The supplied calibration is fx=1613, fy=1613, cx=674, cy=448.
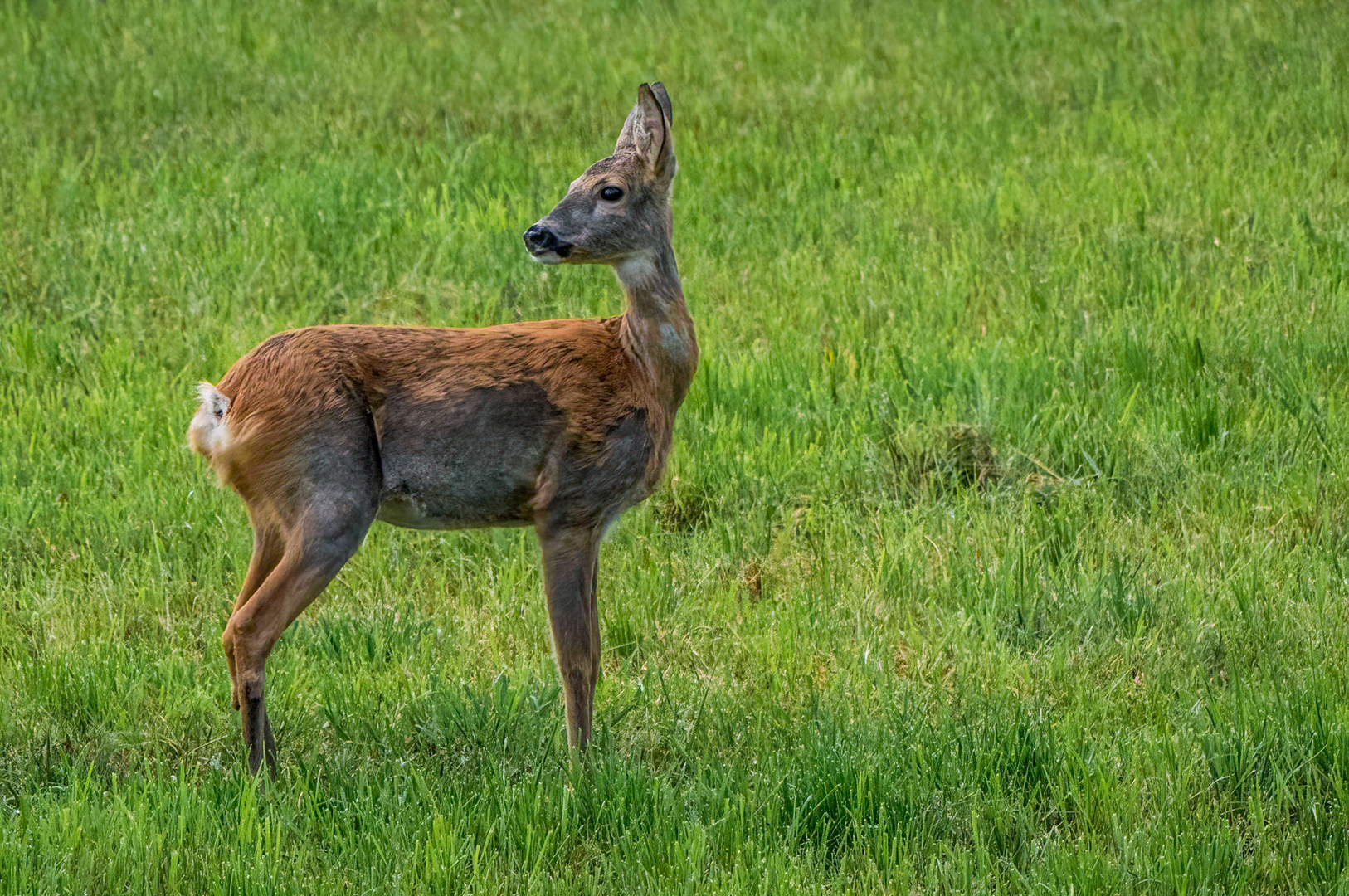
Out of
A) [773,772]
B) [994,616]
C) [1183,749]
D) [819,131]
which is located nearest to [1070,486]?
[994,616]

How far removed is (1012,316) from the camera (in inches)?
327

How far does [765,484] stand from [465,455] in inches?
83.6

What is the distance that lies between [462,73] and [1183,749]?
8951mm

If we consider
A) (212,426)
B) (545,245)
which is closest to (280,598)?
(212,426)

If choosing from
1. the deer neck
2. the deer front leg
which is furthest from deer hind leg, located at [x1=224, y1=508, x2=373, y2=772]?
the deer neck

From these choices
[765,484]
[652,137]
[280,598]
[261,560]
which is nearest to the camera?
[280,598]

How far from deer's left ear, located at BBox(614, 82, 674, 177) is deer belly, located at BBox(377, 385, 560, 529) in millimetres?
818

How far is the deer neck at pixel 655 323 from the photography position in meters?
5.14

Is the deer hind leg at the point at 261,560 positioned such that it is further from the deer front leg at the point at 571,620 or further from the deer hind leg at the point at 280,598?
the deer front leg at the point at 571,620

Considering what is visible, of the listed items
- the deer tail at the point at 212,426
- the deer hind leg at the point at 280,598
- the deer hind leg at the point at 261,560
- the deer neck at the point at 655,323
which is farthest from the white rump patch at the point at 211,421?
the deer neck at the point at 655,323

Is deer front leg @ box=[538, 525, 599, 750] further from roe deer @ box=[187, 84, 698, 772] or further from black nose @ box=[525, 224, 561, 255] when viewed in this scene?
black nose @ box=[525, 224, 561, 255]

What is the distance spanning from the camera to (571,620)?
16.0 ft

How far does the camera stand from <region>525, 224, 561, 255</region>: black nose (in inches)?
191

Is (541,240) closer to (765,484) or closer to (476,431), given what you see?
(476,431)
